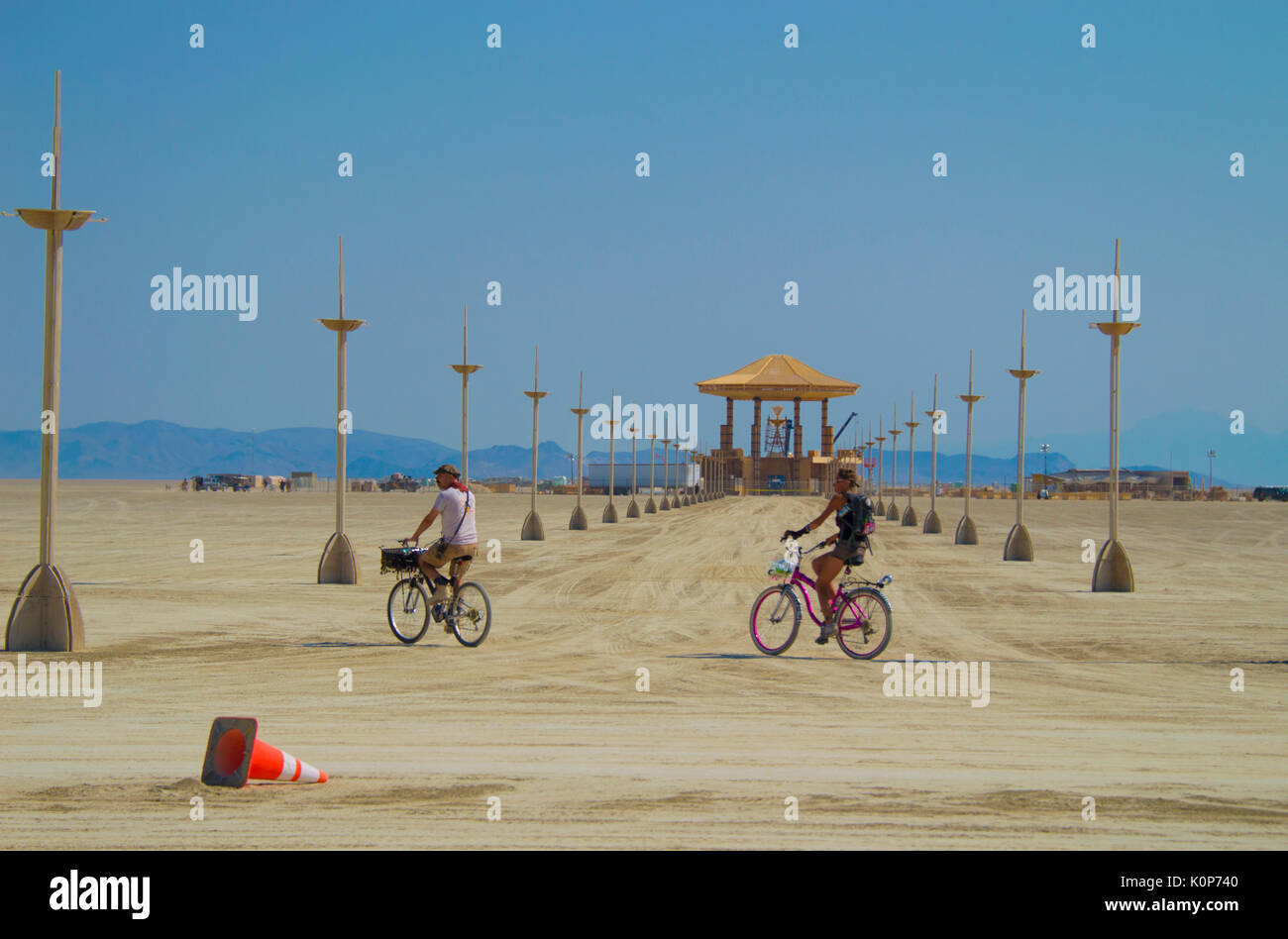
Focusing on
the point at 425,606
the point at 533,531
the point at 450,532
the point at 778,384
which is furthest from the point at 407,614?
the point at 778,384

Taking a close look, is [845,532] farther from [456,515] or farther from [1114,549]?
[1114,549]

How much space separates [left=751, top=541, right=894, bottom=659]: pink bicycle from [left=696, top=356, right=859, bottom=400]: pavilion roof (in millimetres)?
135833

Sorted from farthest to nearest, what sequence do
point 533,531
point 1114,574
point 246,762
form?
point 533,531 → point 1114,574 → point 246,762

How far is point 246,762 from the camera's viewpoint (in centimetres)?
714

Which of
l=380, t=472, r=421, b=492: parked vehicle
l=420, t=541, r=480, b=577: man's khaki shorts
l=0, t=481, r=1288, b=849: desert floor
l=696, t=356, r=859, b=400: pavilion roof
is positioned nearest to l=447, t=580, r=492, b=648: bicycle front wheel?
l=0, t=481, r=1288, b=849: desert floor

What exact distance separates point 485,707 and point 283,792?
3091 mm

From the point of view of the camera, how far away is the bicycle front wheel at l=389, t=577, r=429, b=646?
13.8 meters

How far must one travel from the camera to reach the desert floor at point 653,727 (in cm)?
654

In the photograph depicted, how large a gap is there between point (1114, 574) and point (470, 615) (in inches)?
485

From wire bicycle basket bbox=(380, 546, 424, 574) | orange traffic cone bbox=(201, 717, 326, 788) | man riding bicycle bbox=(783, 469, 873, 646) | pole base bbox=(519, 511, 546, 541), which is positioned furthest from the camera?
pole base bbox=(519, 511, 546, 541)

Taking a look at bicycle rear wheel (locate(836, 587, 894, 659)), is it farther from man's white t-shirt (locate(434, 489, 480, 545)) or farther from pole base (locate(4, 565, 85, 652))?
pole base (locate(4, 565, 85, 652))

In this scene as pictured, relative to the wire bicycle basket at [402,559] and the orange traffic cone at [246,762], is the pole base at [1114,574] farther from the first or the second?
the orange traffic cone at [246,762]

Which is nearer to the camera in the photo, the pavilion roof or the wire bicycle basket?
the wire bicycle basket
